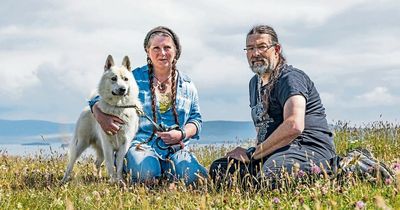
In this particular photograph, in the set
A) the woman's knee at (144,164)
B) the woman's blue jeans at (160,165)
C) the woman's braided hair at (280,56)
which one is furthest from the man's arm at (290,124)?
the woman's knee at (144,164)

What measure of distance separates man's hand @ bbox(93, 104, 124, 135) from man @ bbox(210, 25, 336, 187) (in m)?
2.06

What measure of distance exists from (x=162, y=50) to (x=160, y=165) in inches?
59.4

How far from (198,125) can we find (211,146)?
16.1 ft

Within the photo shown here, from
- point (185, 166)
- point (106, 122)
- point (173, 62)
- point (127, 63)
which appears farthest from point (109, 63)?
point (185, 166)

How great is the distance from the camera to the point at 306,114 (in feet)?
19.7

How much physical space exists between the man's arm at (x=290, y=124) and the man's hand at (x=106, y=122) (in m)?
2.63

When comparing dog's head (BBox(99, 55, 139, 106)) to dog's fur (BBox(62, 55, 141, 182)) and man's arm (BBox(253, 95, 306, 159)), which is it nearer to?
dog's fur (BBox(62, 55, 141, 182))

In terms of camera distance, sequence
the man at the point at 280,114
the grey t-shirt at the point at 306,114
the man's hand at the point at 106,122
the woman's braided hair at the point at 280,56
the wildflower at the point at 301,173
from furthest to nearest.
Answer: the man's hand at the point at 106,122 < the woman's braided hair at the point at 280,56 < the grey t-shirt at the point at 306,114 < the man at the point at 280,114 < the wildflower at the point at 301,173

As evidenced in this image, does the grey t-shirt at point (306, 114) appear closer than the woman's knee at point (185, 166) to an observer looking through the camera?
Yes

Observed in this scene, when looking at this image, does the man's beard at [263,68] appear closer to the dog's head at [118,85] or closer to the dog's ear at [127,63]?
the dog's head at [118,85]

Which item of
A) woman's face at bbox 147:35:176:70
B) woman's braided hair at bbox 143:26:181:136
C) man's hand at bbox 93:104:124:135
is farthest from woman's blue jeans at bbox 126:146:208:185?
woman's face at bbox 147:35:176:70

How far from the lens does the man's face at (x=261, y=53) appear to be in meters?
6.00

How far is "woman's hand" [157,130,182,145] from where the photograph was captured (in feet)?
23.0

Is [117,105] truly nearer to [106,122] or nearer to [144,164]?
[106,122]
